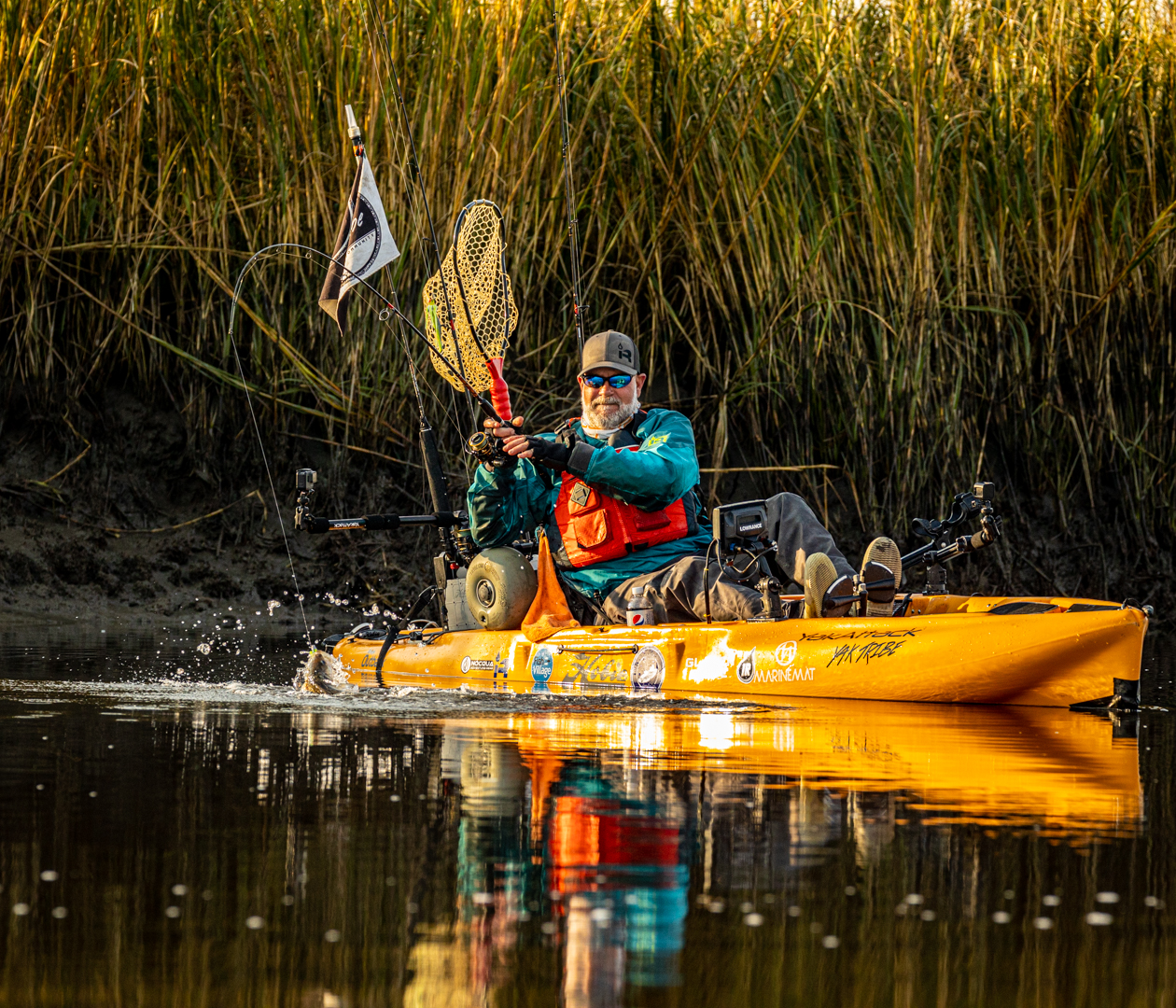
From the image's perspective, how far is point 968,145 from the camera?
12.7 m

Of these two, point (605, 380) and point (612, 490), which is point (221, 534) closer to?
point (605, 380)

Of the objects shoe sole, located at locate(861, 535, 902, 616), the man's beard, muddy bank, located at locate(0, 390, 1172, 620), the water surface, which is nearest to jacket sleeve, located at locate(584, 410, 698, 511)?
the man's beard

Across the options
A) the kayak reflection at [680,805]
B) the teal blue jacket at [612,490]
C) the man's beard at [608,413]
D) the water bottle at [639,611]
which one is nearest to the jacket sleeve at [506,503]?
the teal blue jacket at [612,490]

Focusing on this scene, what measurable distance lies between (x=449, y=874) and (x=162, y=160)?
10.3 m

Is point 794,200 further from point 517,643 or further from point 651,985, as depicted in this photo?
point 651,985

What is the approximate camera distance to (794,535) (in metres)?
8.00

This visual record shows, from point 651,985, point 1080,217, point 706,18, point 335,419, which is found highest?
point 706,18

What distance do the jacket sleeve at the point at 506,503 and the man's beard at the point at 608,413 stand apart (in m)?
0.38

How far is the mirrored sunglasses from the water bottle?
103 centimetres

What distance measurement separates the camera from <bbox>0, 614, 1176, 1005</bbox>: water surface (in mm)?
2797

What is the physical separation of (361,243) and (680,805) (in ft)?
17.4

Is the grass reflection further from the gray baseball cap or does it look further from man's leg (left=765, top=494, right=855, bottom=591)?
the gray baseball cap

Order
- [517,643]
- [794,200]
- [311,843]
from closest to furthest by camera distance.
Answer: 1. [311,843]
2. [517,643]
3. [794,200]

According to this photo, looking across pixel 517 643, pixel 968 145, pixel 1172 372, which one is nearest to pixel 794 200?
pixel 968 145
